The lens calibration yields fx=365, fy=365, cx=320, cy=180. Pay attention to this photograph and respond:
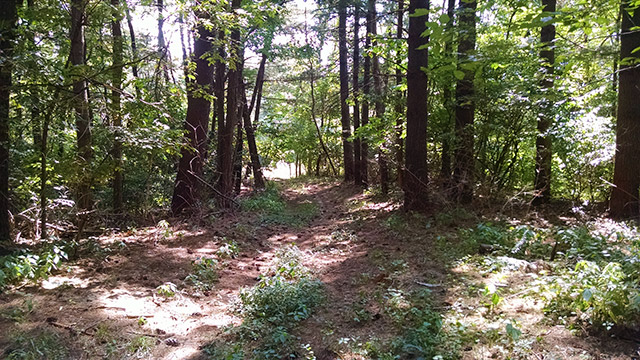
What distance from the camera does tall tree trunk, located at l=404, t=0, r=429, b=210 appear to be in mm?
8336

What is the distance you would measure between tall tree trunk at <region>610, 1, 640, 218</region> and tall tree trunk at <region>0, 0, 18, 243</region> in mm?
9506

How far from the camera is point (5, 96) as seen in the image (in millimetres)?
4637

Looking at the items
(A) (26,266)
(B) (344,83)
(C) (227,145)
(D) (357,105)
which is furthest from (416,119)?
(B) (344,83)

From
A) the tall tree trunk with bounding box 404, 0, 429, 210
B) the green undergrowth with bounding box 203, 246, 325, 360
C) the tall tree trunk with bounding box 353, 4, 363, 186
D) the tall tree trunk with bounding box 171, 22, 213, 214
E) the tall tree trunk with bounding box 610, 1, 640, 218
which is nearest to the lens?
the green undergrowth with bounding box 203, 246, 325, 360

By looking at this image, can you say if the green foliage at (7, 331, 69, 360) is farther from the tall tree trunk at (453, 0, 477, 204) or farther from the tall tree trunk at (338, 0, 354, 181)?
the tall tree trunk at (338, 0, 354, 181)

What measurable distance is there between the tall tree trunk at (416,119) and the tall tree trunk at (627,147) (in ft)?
11.6

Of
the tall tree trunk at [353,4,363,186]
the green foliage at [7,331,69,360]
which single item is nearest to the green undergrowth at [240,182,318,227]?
the tall tree trunk at [353,4,363,186]

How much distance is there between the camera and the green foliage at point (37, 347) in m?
3.03

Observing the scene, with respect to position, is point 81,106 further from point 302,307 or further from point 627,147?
point 627,147

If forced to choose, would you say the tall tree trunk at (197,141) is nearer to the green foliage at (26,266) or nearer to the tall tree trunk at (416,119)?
the green foliage at (26,266)

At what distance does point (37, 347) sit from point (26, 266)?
4.49ft

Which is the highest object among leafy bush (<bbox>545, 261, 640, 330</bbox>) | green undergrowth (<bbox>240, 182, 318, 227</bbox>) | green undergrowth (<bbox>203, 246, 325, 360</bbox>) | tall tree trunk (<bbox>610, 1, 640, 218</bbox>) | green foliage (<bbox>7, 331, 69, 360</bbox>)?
tall tree trunk (<bbox>610, 1, 640, 218</bbox>)

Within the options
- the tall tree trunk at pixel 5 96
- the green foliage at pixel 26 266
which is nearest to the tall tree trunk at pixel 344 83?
the tall tree trunk at pixel 5 96

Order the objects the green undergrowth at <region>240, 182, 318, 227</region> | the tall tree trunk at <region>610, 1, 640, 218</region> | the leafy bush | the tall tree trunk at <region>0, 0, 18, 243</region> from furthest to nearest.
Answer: the green undergrowth at <region>240, 182, 318, 227</region> → the tall tree trunk at <region>610, 1, 640, 218</region> → the tall tree trunk at <region>0, 0, 18, 243</region> → the leafy bush
